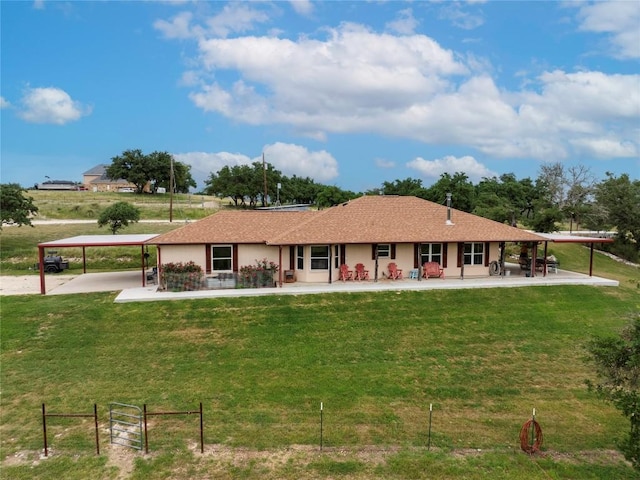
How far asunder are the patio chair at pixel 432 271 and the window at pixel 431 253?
406 millimetres

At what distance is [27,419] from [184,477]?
16.4 ft

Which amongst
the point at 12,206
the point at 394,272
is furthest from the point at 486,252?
the point at 12,206

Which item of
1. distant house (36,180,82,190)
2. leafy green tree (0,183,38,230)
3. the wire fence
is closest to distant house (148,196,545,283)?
the wire fence

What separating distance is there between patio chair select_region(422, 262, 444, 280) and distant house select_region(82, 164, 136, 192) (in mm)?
90080

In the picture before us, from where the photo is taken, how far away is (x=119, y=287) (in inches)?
834

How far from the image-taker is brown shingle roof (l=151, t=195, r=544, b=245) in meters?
21.7

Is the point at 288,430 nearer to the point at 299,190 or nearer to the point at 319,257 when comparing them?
the point at 319,257

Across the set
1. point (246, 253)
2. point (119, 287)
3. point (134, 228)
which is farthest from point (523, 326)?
point (134, 228)

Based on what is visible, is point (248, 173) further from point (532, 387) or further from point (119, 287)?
point (532, 387)

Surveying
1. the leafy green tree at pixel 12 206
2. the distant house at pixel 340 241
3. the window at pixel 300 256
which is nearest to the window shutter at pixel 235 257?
the distant house at pixel 340 241

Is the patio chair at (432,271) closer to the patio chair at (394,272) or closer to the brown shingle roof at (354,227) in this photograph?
the patio chair at (394,272)

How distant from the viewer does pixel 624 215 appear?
40531 millimetres

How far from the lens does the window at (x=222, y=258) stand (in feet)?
71.8

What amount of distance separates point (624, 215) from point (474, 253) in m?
25.8
